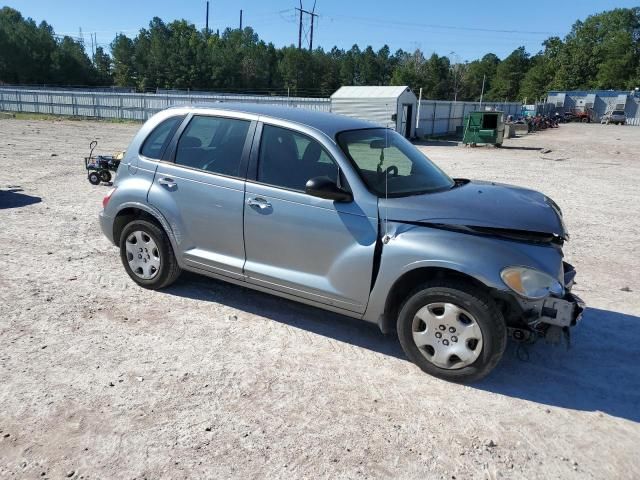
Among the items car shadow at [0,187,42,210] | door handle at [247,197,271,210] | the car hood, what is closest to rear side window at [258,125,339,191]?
door handle at [247,197,271,210]

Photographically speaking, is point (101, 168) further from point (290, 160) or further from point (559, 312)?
point (559, 312)

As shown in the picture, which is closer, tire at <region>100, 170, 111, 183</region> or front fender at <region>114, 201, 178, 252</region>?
front fender at <region>114, 201, 178, 252</region>

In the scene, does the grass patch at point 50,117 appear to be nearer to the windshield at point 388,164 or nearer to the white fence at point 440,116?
the white fence at point 440,116

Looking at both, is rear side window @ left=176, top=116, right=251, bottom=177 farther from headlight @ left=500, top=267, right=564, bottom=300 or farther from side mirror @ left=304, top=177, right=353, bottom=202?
headlight @ left=500, top=267, right=564, bottom=300

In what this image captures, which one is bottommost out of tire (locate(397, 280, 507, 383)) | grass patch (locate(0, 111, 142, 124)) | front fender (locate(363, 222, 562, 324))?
grass patch (locate(0, 111, 142, 124))

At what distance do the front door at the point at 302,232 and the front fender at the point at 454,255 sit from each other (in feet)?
0.48

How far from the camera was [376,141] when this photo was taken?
184 inches

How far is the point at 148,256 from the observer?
16.9ft

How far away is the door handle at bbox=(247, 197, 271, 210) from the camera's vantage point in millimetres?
4312

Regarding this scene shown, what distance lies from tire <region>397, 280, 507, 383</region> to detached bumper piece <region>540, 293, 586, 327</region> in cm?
31

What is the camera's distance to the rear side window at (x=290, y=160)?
421 cm

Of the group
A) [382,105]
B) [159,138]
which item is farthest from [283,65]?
[159,138]

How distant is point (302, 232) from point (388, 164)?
987 mm

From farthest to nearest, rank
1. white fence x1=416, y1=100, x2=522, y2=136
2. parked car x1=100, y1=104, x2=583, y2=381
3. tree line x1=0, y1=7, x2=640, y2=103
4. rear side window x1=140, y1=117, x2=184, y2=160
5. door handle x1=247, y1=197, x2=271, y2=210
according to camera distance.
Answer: tree line x1=0, y1=7, x2=640, y2=103 → white fence x1=416, y1=100, x2=522, y2=136 → rear side window x1=140, y1=117, x2=184, y2=160 → door handle x1=247, y1=197, x2=271, y2=210 → parked car x1=100, y1=104, x2=583, y2=381
